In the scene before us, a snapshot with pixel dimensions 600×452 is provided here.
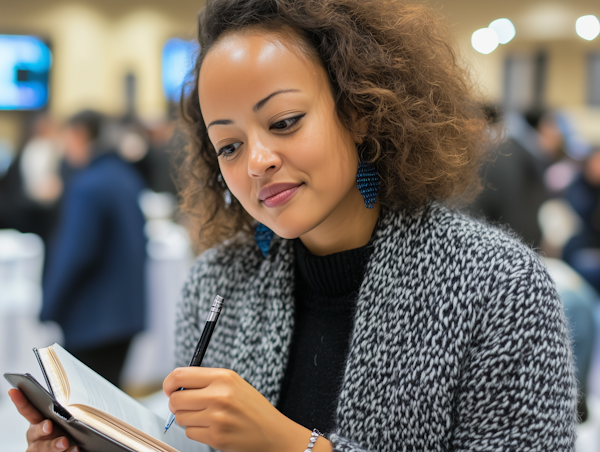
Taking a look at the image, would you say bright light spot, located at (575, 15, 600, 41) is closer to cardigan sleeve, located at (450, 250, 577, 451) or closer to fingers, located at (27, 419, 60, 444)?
cardigan sleeve, located at (450, 250, 577, 451)

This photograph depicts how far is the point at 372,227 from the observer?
1062mm

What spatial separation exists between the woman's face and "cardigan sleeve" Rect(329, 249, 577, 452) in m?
0.32

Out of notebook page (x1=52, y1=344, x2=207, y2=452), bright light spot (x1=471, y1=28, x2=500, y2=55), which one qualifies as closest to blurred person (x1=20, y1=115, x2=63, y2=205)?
bright light spot (x1=471, y1=28, x2=500, y2=55)

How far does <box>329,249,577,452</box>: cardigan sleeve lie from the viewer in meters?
0.80

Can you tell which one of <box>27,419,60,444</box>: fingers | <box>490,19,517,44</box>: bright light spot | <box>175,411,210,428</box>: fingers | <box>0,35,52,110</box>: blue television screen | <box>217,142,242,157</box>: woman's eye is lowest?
<box>27,419,60,444</box>: fingers

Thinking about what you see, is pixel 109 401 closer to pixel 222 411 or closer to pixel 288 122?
pixel 222 411

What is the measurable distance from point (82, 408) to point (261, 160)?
44 centimetres

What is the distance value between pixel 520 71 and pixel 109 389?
7.68m

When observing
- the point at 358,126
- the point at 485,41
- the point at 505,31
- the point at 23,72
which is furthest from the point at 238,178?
the point at 23,72

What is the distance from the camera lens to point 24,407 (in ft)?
2.75

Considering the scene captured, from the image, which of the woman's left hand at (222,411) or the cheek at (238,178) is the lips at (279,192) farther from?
the woman's left hand at (222,411)

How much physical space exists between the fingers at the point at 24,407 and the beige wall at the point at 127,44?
650cm

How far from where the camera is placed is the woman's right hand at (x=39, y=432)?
831 mm

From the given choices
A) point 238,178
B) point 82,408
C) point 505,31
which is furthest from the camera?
point 505,31
